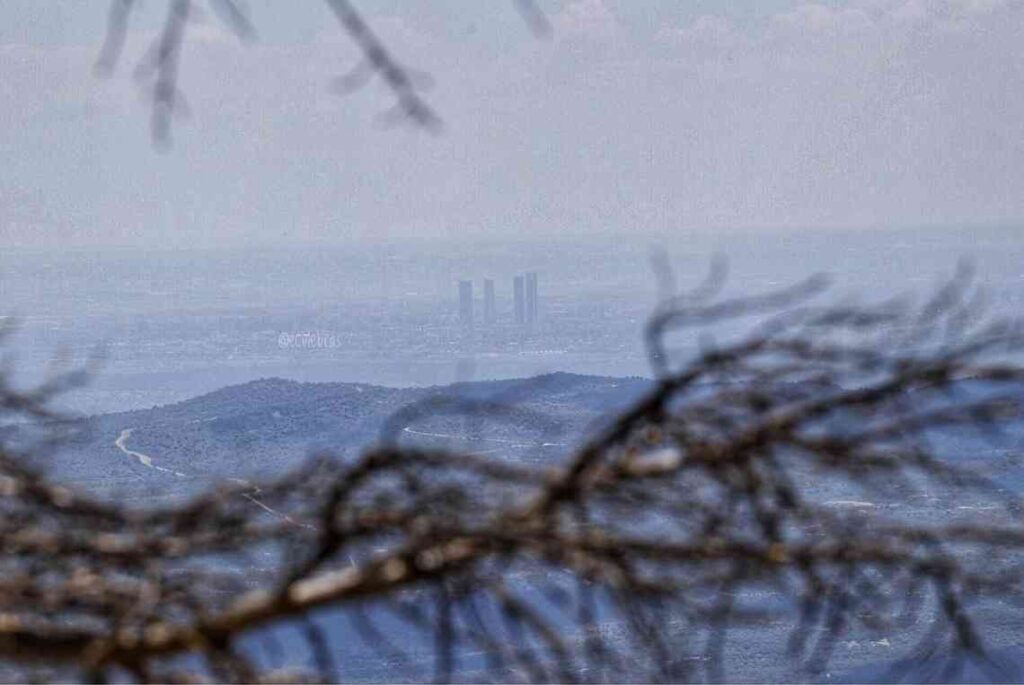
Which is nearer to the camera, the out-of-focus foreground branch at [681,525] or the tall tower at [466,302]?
the out-of-focus foreground branch at [681,525]

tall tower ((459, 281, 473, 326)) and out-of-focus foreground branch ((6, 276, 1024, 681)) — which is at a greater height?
tall tower ((459, 281, 473, 326))

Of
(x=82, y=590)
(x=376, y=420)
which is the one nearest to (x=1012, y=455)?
(x=82, y=590)

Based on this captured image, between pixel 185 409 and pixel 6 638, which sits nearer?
pixel 6 638

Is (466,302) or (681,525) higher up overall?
(466,302)

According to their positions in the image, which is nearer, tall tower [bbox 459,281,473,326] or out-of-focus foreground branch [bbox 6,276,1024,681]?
out-of-focus foreground branch [bbox 6,276,1024,681]

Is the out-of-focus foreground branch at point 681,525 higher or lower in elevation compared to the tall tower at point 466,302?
lower

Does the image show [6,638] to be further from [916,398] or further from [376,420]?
[376,420]

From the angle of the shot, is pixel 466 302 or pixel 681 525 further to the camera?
pixel 466 302

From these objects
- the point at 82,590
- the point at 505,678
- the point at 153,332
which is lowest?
the point at 505,678
